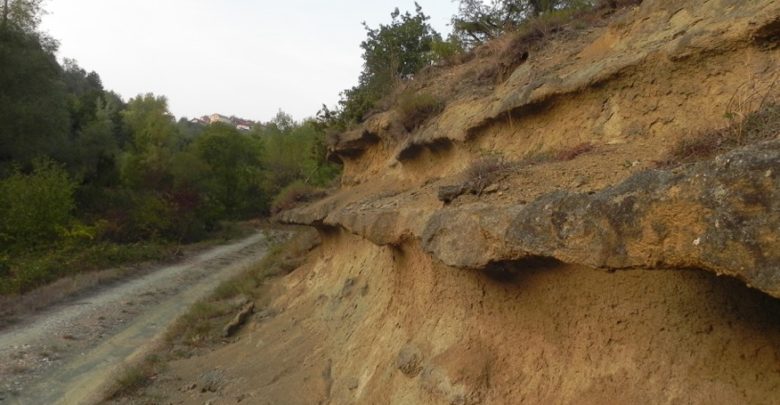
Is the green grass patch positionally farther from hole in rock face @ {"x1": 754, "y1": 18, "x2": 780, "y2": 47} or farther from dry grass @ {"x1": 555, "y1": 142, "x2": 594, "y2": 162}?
hole in rock face @ {"x1": 754, "y1": 18, "x2": 780, "y2": 47}

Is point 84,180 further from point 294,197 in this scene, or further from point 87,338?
point 294,197

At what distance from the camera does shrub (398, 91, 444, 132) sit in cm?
1062

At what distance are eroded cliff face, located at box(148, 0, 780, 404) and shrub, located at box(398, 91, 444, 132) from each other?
1.27 feet

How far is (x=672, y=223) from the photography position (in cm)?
295

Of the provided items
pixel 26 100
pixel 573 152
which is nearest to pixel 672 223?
pixel 573 152

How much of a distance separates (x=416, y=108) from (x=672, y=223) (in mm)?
8320

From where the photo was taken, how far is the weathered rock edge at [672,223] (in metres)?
2.60

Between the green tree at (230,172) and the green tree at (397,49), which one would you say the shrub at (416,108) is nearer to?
the green tree at (397,49)

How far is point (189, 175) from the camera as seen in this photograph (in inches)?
1603

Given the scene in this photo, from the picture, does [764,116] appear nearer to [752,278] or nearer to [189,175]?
[752,278]

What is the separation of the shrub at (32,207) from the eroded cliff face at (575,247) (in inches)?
682

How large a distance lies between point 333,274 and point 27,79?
24.0 metres

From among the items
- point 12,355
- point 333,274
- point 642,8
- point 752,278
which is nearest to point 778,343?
point 752,278

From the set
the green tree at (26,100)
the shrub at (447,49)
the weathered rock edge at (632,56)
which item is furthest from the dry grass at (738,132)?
the green tree at (26,100)
